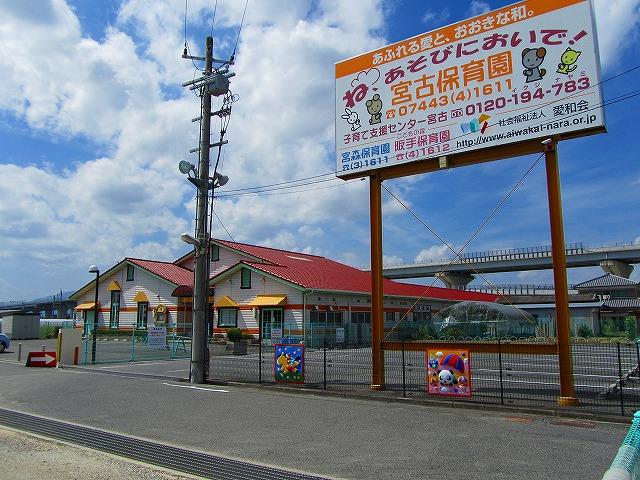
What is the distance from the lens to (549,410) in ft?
36.9

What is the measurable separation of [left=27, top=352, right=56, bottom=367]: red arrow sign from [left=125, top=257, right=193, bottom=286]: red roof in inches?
794

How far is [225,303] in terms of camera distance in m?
37.3

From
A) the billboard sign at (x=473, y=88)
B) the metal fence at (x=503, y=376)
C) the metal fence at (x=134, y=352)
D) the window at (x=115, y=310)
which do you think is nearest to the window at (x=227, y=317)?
the metal fence at (x=134, y=352)

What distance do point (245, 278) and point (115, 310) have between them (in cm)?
1641

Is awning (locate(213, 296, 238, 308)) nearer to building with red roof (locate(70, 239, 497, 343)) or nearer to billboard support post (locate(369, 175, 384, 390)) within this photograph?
building with red roof (locate(70, 239, 497, 343))

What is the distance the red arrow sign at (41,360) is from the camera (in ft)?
72.1

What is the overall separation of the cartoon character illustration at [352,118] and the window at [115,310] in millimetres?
37034

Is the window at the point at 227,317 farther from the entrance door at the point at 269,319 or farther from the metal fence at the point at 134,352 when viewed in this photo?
the metal fence at the point at 134,352

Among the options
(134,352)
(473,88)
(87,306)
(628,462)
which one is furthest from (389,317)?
(628,462)

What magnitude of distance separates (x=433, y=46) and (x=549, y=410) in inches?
373

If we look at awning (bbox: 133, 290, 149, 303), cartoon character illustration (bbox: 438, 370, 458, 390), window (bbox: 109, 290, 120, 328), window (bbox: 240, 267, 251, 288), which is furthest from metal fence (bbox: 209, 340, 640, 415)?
window (bbox: 109, 290, 120, 328)

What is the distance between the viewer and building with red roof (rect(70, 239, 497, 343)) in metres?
34.5

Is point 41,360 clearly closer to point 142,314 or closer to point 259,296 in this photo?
point 259,296

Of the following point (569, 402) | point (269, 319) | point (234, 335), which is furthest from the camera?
point (269, 319)
